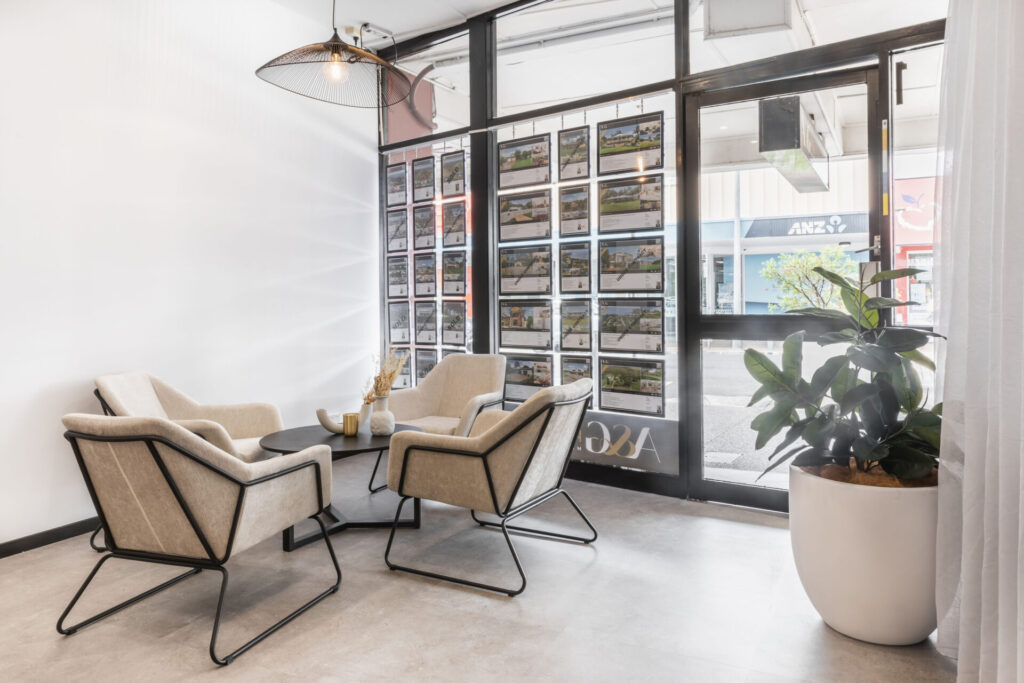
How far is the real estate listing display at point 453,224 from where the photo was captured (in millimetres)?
5238

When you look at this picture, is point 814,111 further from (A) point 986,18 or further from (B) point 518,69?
(B) point 518,69

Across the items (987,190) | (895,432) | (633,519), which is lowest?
(633,519)

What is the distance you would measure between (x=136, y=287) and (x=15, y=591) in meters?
1.78

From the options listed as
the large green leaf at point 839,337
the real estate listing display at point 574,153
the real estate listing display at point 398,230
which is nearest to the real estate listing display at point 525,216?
the real estate listing display at point 574,153

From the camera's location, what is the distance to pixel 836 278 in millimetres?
2531

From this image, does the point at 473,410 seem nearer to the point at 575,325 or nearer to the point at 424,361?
the point at 575,325

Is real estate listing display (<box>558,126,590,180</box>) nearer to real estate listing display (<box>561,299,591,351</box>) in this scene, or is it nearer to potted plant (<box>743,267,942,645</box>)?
real estate listing display (<box>561,299,591,351</box>)

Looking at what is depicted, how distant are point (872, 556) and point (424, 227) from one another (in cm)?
423

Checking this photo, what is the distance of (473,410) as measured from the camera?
160 inches

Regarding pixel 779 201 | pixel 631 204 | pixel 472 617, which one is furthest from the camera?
pixel 631 204

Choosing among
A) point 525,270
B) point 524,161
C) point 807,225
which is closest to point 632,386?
point 525,270

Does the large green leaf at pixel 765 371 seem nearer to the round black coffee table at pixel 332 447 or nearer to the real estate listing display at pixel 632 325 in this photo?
the real estate listing display at pixel 632 325

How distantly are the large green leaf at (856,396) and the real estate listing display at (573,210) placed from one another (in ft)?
8.11

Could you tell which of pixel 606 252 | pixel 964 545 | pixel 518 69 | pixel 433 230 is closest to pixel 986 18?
pixel 964 545
